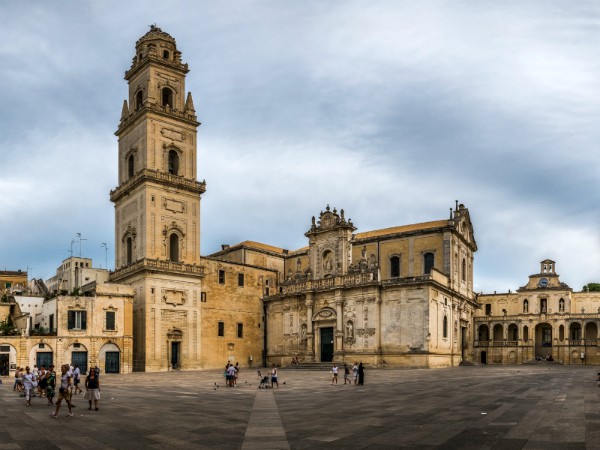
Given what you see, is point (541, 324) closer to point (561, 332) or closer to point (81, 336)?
point (561, 332)

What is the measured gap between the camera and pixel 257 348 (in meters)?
68.3

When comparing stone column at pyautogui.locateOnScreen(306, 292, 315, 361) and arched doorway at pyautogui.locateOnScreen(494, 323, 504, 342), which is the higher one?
stone column at pyautogui.locateOnScreen(306, 292, 315, 361)

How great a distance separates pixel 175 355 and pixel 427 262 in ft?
84.3

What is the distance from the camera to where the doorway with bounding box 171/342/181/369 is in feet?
192

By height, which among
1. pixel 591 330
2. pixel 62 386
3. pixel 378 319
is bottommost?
pixel 591 330

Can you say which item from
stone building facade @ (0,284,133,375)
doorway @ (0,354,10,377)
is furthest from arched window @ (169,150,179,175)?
doorway @ (0,354,10,377)

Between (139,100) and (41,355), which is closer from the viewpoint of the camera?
(41,355)

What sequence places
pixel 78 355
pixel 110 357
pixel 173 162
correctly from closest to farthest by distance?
pixel 78 355 < pixel 110 357 < pixel 173 162

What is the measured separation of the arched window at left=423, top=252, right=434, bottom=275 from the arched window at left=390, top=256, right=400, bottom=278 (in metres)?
2.89

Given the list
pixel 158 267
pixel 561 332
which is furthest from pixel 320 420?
pixel 561 332

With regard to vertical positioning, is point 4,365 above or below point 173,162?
below

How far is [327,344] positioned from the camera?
63.1 metres

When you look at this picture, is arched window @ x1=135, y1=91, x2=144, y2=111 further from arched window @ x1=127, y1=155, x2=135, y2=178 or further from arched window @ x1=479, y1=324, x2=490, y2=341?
arched window @ x1=479, y1=324, x2=490, y2=341

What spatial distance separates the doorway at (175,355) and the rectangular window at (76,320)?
918 centimetres
